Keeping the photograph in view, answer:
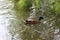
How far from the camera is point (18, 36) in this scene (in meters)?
10.5

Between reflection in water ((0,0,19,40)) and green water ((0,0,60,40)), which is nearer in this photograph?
green water ((0,0,60,40))

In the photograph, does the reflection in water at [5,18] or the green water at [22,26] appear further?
the reflection in water at [5,18]

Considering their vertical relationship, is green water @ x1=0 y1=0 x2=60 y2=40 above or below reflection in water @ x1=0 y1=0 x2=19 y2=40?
below

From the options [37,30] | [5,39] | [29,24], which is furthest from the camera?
[29,24]

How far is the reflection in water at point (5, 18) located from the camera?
10.8 meters

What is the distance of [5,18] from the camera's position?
13.4 m

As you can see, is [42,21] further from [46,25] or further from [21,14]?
[21,14]

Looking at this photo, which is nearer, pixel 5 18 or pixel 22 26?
pixel 22 26

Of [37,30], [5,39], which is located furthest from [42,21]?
[5,39]

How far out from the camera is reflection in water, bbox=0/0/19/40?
10827 mm

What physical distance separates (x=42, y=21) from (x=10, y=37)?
2.42m

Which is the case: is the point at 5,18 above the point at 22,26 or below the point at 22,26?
above

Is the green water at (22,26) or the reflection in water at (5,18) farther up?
the reflection in water at (5,18)

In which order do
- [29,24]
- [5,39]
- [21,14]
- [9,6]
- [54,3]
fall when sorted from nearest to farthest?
[5,39]
[29,24]
[54,3]
[21,14]
[9,6]
